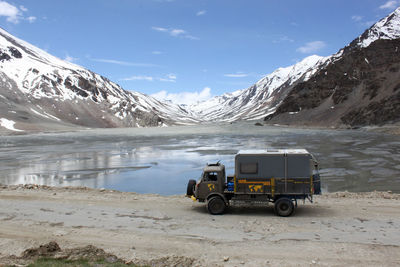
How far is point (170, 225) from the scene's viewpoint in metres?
13.6

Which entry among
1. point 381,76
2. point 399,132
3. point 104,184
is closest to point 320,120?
point 381,76

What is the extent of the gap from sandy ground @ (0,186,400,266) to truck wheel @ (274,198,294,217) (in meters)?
0.43

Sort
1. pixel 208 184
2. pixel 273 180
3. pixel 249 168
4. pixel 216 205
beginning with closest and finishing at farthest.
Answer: pixel 273 180 → pixel 249 168 → pixel 216 205 → pixel 208 184

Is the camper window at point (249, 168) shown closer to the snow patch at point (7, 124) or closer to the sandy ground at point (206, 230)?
the sandy ground at point (206, 230)

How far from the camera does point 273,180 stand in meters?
14.8

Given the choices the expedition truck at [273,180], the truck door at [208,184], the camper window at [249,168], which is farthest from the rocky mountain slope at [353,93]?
the truck door at [208,184]

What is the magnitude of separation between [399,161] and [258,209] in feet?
83.3

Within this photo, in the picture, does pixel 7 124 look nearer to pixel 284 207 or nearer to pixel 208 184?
pixel 208 184

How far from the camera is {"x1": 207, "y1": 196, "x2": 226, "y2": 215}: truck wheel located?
15117 mm

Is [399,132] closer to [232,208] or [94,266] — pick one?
[232,208]

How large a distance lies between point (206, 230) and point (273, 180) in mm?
3649

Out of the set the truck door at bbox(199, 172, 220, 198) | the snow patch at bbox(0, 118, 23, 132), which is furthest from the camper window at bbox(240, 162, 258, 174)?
the snow patch at bbox(0, 118, 23, 132)

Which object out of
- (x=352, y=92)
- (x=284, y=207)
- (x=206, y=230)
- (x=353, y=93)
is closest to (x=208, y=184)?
(x=206, y=230)

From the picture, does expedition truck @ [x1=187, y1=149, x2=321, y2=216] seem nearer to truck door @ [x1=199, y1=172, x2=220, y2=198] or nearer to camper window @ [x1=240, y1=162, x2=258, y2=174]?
camper window @ [x1=240, y1=162, x2=258, y2=174]
